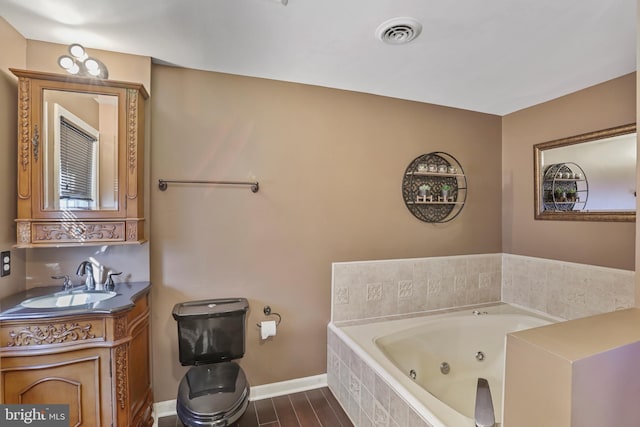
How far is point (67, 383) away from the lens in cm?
145

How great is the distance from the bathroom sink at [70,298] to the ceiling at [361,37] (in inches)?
58.4

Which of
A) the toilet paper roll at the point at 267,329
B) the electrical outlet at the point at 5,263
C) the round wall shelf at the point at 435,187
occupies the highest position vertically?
the round wall shelf at the point at 435,187

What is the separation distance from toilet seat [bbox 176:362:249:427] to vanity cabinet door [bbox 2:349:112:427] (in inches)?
15.0

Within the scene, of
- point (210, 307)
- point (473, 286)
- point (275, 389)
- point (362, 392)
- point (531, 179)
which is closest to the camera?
point (362, 392)

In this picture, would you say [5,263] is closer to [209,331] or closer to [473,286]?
[209,331]

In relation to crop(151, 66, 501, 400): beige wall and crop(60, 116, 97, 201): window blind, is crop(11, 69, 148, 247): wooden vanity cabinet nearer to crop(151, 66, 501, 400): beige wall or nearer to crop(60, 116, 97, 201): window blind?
crop(60, 116, 97, 201): window blind

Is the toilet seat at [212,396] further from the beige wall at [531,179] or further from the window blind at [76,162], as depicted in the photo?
the beige wall at [531,179]

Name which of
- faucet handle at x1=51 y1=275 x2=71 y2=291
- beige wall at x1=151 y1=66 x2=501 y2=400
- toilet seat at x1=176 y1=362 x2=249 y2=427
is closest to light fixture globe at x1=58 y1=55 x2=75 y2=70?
beige wall at x1=151 y1=66 x2=501 y2=400

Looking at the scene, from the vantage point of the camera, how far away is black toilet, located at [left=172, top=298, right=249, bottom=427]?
5.17 feet

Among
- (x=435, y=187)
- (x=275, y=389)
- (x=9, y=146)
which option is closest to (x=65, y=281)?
(x=9, y=146)

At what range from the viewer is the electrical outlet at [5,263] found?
1592 millimetres

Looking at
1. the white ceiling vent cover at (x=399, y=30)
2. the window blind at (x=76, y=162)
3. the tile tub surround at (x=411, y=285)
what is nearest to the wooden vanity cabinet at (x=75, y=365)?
the window blind at (x=76, y=162)

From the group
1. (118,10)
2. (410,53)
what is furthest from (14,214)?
(410,53)

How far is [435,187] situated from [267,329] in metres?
1.88
